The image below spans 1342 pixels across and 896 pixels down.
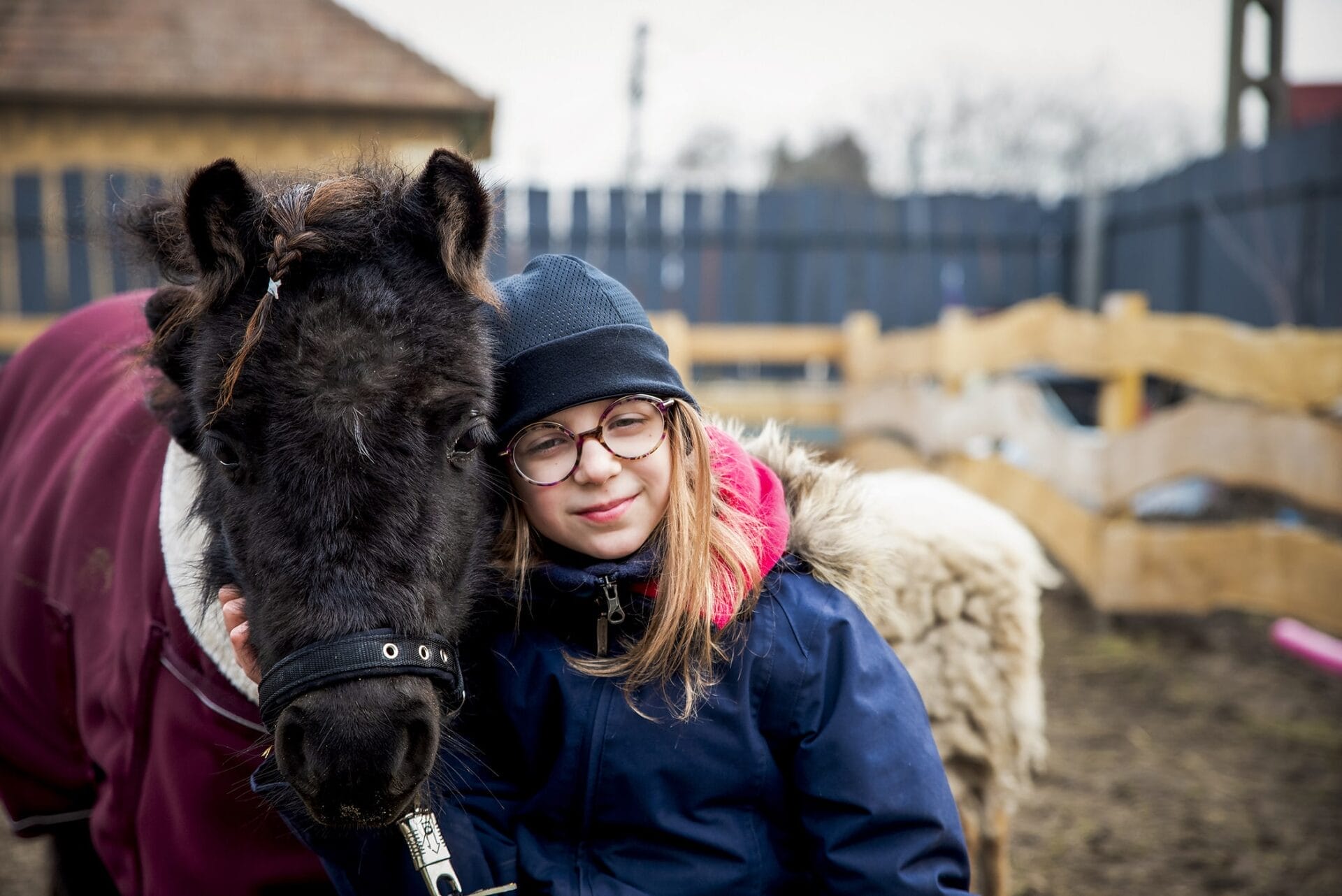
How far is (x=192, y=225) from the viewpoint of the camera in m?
1.52

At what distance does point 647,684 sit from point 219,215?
1.08 metres

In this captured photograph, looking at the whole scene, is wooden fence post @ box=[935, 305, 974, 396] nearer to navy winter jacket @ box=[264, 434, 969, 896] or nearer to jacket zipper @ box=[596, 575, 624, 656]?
navy winter jacket @ box=[264, 434, 969, 896]

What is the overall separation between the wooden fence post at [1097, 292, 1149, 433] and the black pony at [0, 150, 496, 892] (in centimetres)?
423

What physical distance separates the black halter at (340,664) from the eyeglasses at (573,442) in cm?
43

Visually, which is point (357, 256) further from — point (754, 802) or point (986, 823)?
point (986, 823)

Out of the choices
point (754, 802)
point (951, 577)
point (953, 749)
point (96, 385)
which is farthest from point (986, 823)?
point (96, 385)

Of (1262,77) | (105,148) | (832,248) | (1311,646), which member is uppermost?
(1262,77)

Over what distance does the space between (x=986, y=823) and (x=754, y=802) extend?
1.10 metres

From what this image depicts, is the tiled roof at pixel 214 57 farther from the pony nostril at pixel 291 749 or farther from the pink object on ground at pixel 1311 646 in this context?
the pony nostril at pixel 291 749

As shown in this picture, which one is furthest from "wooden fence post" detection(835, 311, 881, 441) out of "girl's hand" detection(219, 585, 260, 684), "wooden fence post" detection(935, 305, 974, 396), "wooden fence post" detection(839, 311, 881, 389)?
"girl's hand" detection(219, 585, 260, 684)

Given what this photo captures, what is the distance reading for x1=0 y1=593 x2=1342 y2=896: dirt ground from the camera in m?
3.07

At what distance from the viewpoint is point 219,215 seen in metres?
1.54

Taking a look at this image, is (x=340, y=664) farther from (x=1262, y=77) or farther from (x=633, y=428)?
(x=1262, y=77)

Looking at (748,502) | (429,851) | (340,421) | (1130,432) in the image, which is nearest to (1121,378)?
(1130,432)
